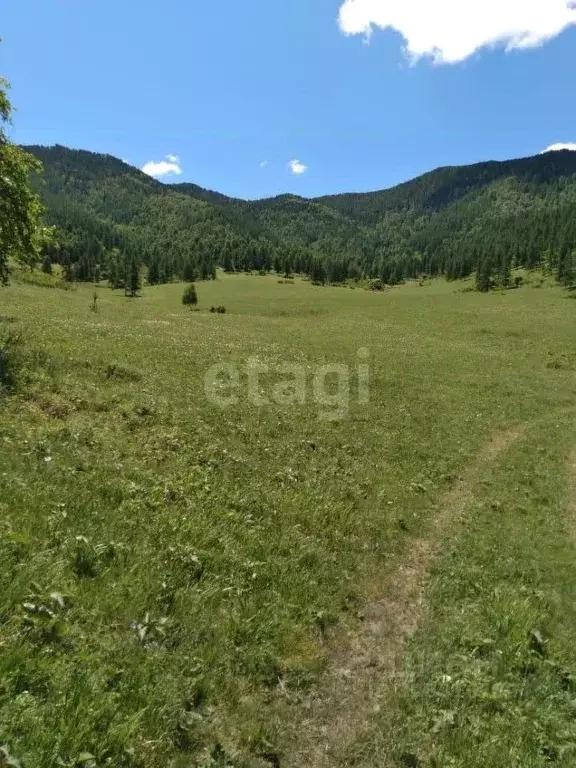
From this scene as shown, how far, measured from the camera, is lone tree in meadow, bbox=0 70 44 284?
16.7m

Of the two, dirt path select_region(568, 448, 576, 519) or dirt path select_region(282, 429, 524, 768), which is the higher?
dirt path select_region(282, 429, 524, 768)

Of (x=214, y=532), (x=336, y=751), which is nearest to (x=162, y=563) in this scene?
(x=214, y=532)

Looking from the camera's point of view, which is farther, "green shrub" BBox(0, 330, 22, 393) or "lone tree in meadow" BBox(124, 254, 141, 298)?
"lone tree in meadow" BBox(124, 254, 141, 298)

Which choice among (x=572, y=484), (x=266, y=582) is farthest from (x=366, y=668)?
(x=572, y=484)

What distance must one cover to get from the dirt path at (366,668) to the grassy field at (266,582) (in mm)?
38

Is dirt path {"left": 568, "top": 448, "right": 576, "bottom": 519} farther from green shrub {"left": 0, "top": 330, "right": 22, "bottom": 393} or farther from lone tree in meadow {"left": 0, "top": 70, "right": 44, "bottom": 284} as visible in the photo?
lone tree in meadow {"left": 0, "top": 70, "right": 44, "bottom": 284}

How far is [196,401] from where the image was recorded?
67.1ft

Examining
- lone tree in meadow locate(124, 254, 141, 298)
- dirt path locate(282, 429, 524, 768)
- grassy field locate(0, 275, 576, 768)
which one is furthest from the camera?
lone tree in meadow locate(124, 254, 141, 298)

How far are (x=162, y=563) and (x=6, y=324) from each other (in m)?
24.1

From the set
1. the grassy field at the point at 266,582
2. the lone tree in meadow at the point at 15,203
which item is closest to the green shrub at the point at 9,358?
the grassy field at the point at 266,582

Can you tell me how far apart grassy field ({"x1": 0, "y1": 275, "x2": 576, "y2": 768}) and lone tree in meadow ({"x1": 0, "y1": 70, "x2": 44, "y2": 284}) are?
4.17m

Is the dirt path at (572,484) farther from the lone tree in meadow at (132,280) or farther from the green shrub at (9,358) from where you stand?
the lone tree in meadow at (132,280)

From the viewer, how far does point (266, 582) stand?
10.0m

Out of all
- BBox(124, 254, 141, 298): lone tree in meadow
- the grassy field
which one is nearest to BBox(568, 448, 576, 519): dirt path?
Result: the grassy field
